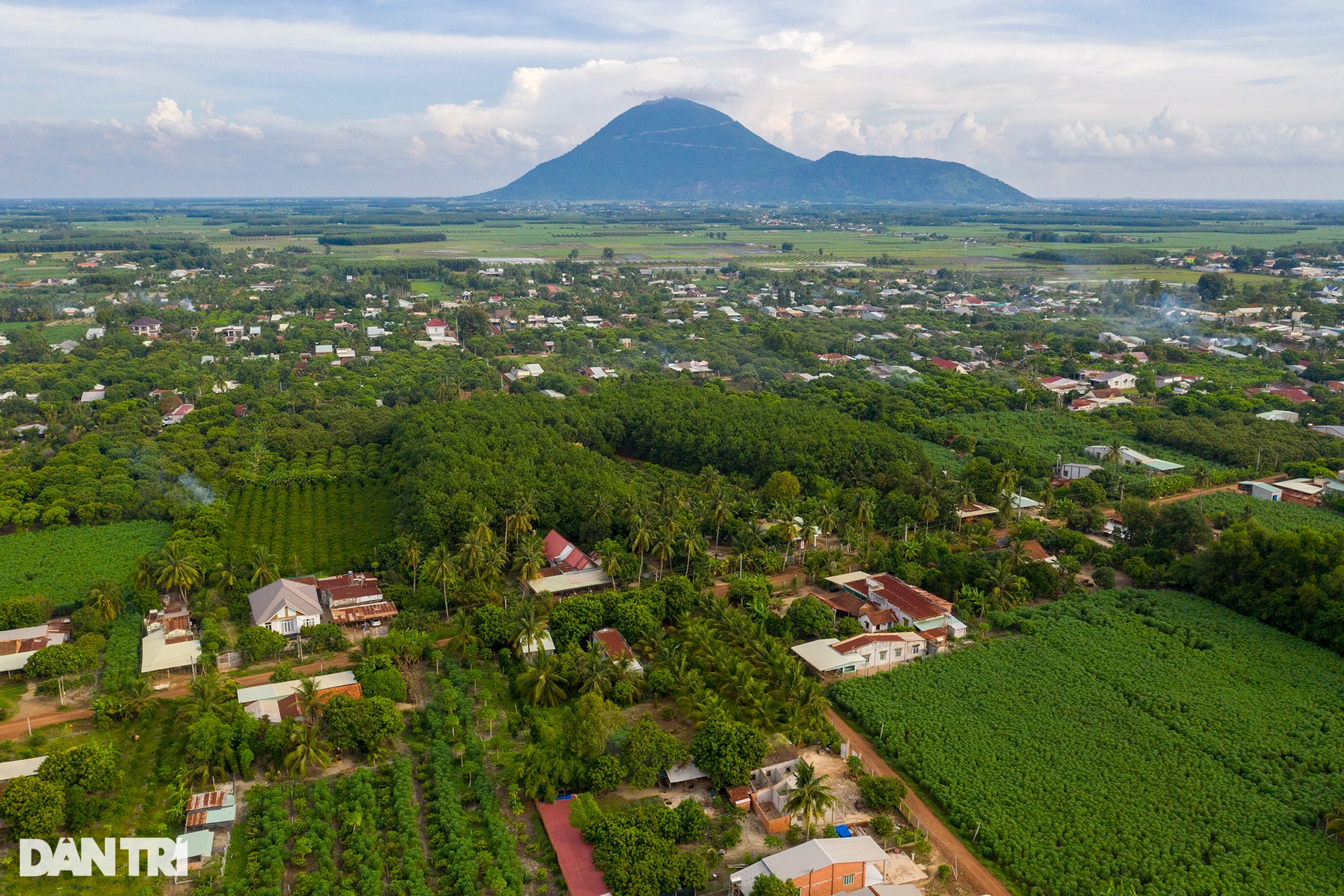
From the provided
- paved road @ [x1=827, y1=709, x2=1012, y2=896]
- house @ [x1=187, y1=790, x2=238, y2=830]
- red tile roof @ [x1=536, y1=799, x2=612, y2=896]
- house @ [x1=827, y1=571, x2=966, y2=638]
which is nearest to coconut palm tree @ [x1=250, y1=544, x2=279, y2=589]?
house @ [x1=187, y1=790, x2=238, y2=830]

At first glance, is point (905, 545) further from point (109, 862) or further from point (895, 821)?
point (109, 862)

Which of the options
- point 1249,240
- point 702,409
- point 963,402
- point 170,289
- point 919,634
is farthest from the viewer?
point 1249,240

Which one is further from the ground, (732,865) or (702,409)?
(702,409)

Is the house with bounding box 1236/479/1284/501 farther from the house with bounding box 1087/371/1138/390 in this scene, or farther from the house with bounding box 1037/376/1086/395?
the house with bounding box 1087/371/1138/390

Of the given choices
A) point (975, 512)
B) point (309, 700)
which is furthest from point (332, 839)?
point (975, 512)

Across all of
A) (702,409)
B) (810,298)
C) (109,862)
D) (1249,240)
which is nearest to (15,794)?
(109,862)

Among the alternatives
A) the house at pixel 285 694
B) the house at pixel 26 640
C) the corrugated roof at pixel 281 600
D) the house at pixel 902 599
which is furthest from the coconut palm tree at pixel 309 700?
the house at pixel 902 599

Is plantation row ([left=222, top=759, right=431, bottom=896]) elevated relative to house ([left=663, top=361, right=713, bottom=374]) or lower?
lower
